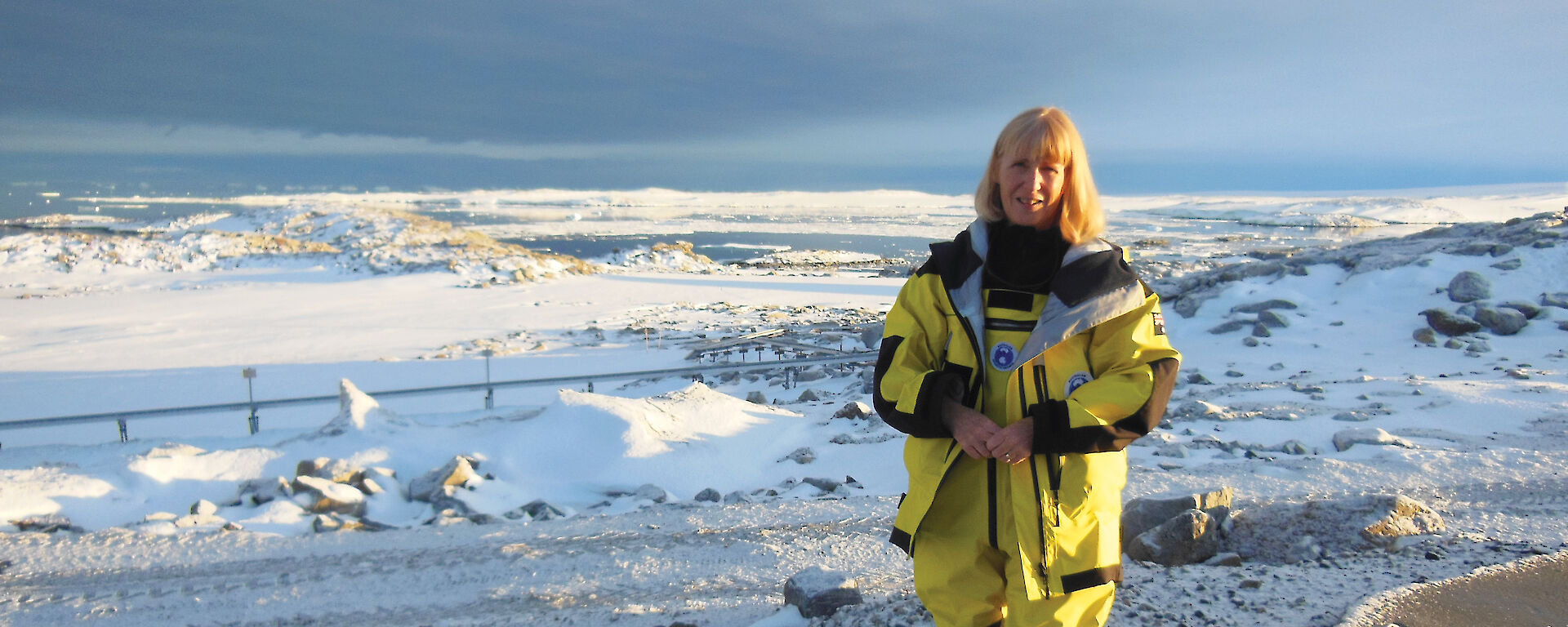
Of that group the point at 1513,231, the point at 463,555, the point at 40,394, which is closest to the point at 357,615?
the point at 463,555

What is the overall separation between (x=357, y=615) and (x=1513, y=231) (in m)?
23.4

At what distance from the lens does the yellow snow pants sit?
2037mm

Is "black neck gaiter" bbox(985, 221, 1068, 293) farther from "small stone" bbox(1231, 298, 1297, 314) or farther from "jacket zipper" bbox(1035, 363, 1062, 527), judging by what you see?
"small stone" bbox(1231, 298, 1297, 314)

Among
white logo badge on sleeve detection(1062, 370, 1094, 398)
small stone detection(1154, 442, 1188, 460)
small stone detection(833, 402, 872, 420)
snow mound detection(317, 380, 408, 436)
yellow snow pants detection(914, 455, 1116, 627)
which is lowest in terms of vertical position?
small stone detection(833, 402, 872, 420)

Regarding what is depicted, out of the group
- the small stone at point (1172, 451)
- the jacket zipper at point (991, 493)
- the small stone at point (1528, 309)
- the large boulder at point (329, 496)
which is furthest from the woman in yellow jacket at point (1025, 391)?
the small stone at point (1528, 309)

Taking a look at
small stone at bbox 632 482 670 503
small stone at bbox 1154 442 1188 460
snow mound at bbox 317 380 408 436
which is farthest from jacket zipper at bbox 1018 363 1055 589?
snow mound at bbox 317 380 408 436

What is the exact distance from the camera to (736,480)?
7164mm

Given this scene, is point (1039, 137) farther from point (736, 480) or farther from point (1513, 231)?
point (1513, 231)

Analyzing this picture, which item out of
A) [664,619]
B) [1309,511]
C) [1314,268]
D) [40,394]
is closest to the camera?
[664,619]

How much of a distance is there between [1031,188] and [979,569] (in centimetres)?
101

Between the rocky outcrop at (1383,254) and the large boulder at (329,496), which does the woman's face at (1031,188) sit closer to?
the large boulder at (329,496)

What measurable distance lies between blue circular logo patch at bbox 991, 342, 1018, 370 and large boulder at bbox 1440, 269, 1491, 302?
15219 millimetres

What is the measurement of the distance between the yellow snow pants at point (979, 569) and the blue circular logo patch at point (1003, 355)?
0.26 metres

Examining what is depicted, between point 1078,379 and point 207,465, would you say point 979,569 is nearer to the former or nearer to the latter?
point 1078,379
